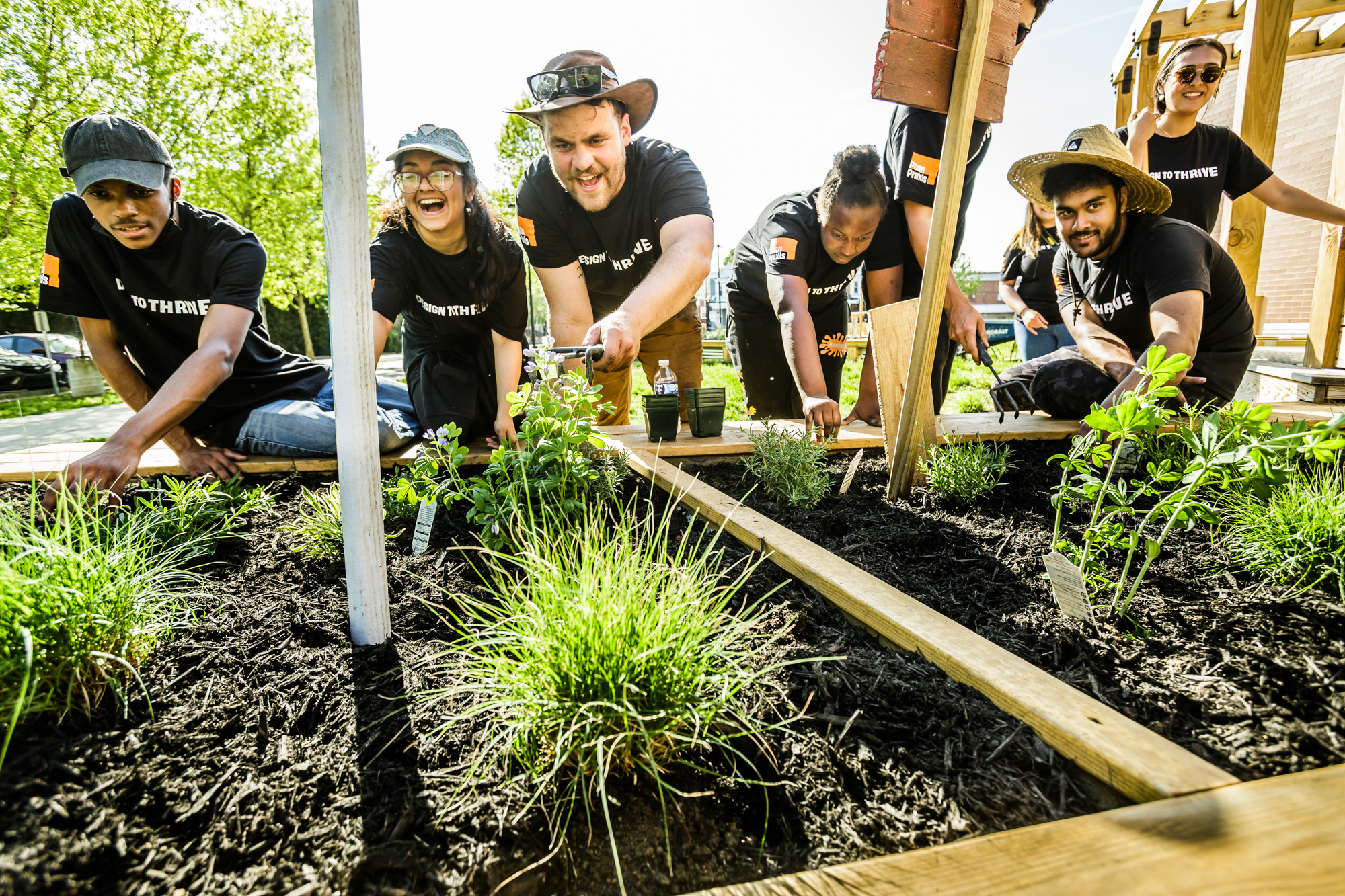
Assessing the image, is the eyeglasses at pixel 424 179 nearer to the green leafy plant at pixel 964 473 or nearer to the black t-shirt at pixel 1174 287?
the green leafy plant at pixel 964 473

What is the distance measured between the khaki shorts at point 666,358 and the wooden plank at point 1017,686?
2.17m

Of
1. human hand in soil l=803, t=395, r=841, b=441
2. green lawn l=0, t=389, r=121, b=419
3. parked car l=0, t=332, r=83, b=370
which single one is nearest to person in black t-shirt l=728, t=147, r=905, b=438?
human hand in soil l=803, t=395, r=841, b=441

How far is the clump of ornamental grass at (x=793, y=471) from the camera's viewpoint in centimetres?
220

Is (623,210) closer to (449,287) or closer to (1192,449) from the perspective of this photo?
(449,287)

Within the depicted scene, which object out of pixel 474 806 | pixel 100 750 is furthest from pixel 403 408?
pixel 474 806

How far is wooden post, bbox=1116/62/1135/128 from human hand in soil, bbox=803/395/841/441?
19.3 ft

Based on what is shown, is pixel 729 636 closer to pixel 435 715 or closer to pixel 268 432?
pixel 435 715

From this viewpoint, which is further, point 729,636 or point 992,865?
point 729,636

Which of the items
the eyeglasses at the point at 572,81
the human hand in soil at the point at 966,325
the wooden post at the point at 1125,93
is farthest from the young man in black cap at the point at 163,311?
the wooden post at the point at 1125,93

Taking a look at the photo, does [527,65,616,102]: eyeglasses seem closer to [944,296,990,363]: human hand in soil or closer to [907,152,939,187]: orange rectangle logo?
[907,152,939,187]: orange rectangle logo

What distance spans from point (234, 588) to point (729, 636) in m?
1.38

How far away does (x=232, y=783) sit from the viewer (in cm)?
94

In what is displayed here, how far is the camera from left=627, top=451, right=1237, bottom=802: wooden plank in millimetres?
869

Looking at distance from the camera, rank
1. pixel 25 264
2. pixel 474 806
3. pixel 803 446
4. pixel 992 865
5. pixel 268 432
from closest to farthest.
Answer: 1. pixel 992 865
2. pixel 474 806
3. pixel 803 446
4. pixel 268 432
5. pixel 25 264
